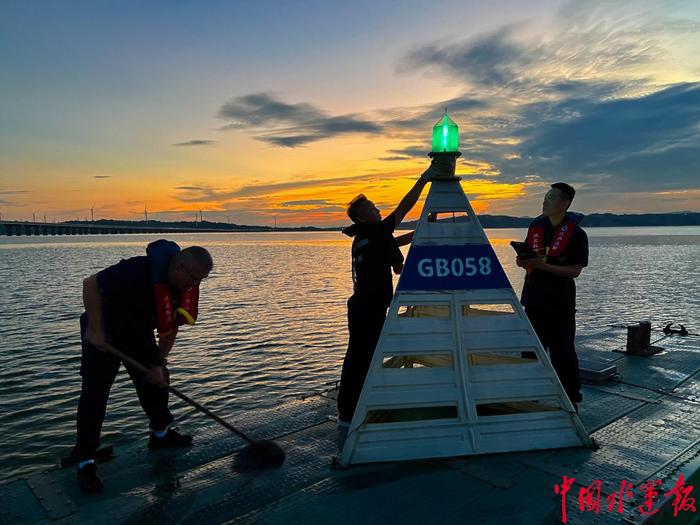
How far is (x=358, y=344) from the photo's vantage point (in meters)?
4.71

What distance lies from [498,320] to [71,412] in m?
8.12

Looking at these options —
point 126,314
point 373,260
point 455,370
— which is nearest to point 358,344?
point 373,260

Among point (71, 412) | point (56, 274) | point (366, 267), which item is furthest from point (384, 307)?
point (56, 274)

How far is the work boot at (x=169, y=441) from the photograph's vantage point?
14.6ft

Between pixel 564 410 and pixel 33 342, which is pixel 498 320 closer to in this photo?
pixel 564 410

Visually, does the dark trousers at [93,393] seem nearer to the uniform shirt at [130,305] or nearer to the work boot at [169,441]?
the uniform shirt at [130,305]

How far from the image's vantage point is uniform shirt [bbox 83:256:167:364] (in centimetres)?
379

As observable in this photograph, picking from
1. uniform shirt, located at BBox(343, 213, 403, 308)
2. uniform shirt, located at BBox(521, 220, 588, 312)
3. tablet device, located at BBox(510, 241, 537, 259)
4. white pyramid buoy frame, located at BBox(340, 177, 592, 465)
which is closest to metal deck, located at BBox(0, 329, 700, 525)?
white pyramid buoy frame, located at BBox(340, 177, 592, 465)

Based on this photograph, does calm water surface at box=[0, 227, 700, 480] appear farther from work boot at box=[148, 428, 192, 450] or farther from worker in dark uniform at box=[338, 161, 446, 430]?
worker in dark uniform at box=[338, 161, 446, 430]

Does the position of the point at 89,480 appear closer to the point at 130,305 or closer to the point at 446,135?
the point at 130,305

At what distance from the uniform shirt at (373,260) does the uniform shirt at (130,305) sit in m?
1.73

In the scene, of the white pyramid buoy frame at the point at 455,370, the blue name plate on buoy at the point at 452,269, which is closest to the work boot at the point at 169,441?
the white pyramid buoy frame at the point at 455,370

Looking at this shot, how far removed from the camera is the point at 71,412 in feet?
28.5

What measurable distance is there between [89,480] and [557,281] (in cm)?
458
